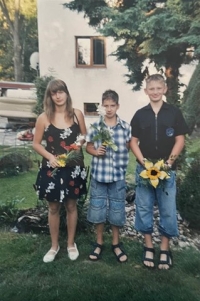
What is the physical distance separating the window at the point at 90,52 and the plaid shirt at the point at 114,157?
6.47ft

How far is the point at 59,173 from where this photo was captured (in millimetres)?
2857

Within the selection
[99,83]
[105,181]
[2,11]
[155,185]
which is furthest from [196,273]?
[2,11]

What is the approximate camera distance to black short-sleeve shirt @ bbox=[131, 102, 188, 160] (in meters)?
2.75

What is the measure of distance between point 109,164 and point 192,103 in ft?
8.07

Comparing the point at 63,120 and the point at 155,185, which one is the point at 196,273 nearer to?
the point at 155,185

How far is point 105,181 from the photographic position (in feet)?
9.41

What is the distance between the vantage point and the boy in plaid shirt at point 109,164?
2832 mm

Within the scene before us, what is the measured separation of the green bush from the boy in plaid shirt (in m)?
0.93

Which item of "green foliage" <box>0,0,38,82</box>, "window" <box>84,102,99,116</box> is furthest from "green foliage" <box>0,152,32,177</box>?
"window" <box>84,102,99,116</box>

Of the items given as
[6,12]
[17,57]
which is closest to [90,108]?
[17,57]

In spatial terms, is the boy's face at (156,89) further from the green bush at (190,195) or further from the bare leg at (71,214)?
the green bush at (190,195)

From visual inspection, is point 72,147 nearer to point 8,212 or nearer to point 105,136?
point 105,136

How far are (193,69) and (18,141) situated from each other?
2563 mm

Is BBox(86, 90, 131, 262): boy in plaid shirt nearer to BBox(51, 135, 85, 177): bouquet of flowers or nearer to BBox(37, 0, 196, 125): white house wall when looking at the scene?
BBox(51, 135, 85, 177): bouquet of flowers
